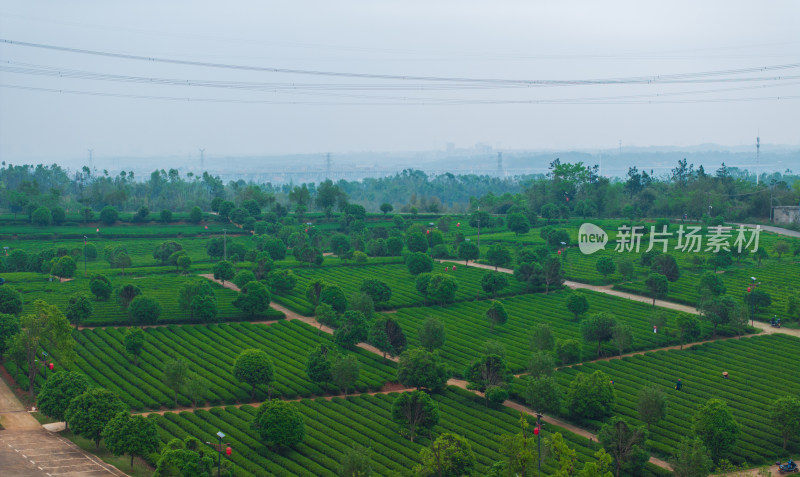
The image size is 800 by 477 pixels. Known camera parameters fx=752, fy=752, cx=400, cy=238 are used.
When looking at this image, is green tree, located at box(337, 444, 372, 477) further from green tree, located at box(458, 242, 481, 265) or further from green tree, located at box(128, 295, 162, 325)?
green tree, located at box(458, 242, 481, 265)

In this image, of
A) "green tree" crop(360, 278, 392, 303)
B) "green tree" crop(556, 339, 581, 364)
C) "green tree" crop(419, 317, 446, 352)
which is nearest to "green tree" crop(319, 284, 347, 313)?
"green tree" crop(360, 278, 392, 303)

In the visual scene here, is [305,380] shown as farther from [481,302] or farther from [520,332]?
[481,302]

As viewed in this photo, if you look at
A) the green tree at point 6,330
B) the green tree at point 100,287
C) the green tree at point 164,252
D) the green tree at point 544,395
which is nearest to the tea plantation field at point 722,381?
the green tree at point 544,395

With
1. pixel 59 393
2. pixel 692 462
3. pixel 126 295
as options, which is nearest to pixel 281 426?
pixel 59 393

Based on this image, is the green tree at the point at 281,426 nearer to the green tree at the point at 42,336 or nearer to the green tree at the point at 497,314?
the green tree at the point at 42,336

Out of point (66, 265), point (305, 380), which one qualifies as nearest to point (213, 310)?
point (305, 380)

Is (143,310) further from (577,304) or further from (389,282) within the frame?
(577,304)

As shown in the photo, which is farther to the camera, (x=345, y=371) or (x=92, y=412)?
(x=345, y=371)
